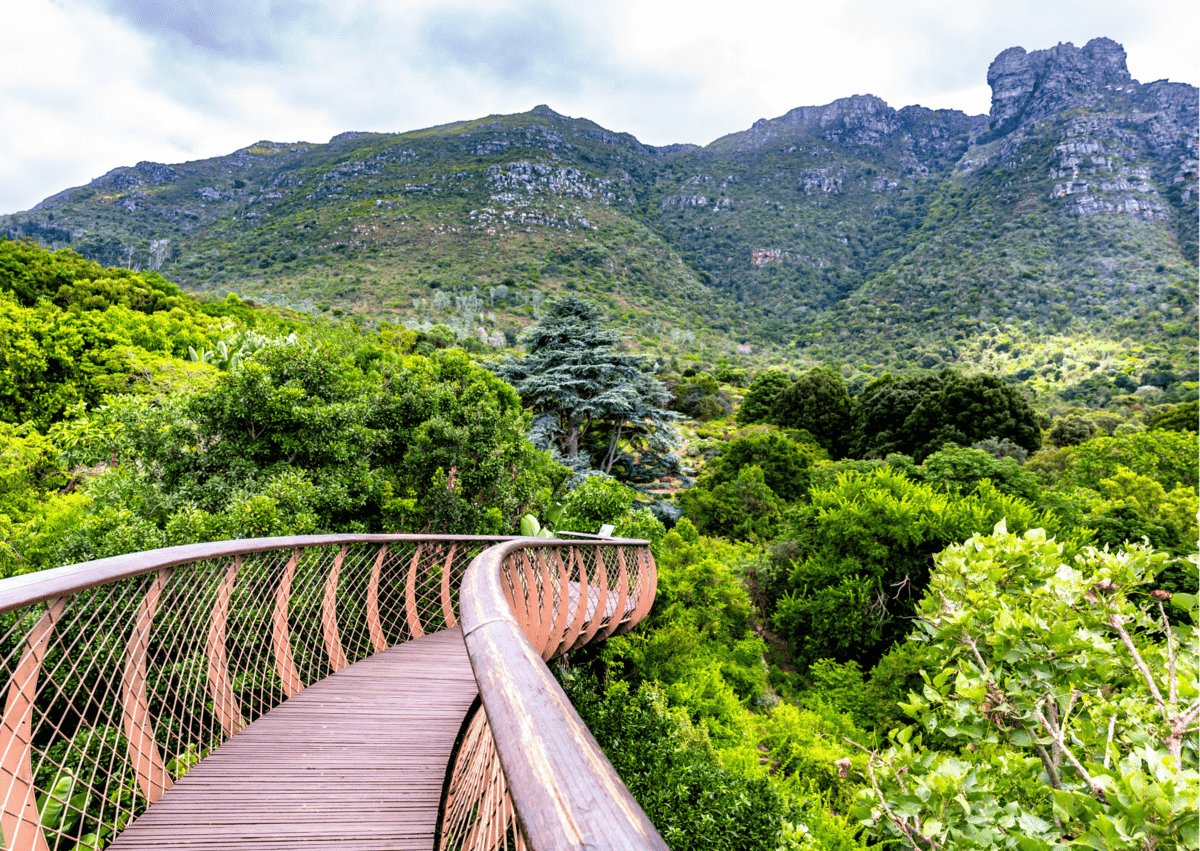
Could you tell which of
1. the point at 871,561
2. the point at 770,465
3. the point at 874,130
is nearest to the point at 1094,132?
the point at 874,130

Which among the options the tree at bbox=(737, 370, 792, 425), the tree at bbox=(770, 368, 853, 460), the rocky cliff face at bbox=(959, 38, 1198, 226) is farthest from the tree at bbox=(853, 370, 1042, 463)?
the rocky cliff face at bbox=(959, 38, 1198, 226)

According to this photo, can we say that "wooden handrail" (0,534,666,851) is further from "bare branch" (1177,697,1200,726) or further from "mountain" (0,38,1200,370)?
"mountain" (0,38,1200,370)

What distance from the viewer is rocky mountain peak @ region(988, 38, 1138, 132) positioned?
10131 cm

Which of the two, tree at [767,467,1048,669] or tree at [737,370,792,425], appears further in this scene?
tree at [737,370,792,425]

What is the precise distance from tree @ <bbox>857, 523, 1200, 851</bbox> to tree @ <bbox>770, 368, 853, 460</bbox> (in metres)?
26.5

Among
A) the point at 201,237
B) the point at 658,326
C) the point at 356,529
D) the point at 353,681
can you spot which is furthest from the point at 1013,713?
the point at 201,237

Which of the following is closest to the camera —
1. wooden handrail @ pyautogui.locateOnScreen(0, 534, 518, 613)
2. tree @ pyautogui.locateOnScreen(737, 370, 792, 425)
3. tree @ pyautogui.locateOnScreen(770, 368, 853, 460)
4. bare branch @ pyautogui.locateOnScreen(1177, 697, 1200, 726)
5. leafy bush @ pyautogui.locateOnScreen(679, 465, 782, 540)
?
wooden handrail @ pyautogui.locateOnScreen(0, 534, 518, 613)

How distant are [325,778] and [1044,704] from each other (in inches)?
129

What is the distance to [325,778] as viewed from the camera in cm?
217

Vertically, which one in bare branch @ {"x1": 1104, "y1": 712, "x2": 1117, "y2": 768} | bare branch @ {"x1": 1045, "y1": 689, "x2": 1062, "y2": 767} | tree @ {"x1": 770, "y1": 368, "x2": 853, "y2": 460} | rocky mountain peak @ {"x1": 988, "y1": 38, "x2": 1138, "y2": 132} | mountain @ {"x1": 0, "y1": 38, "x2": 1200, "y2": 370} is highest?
rocky mountain peak @ {"x1": 988, "y1": 38, "x2": 1138, "y2": 132}

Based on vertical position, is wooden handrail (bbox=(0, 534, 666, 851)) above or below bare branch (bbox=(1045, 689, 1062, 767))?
above

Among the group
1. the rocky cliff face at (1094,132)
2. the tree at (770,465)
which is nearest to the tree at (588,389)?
the tree at (770,465)

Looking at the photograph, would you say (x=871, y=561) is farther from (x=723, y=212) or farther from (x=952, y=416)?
(x=723, y=212)

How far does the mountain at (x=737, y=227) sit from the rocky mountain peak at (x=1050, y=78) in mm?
587
